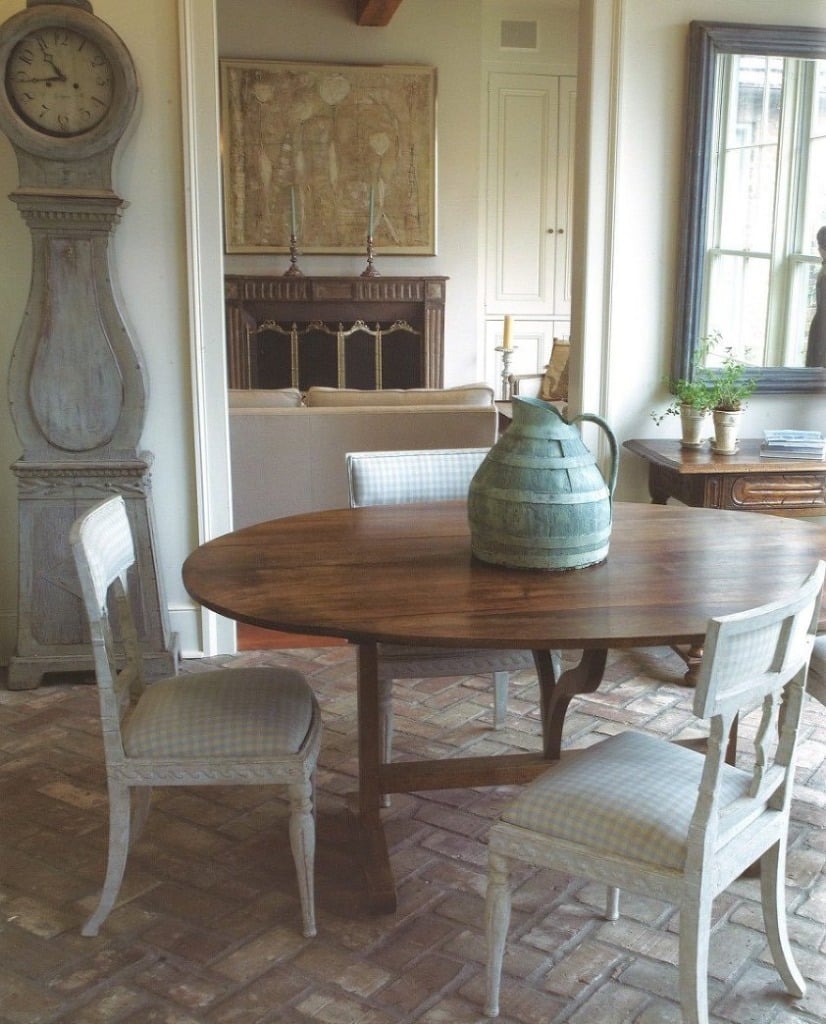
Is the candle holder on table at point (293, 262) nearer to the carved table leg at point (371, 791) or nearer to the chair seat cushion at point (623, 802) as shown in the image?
the carved table leg at point (371, 791)

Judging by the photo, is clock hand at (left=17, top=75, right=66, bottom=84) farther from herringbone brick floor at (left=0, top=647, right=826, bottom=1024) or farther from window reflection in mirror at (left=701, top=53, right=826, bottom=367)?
window reflection in mirror at (left=701, top=53, right=826, bottom=367)

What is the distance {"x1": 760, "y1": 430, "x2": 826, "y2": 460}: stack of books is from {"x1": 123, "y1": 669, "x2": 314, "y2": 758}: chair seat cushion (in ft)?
6.72

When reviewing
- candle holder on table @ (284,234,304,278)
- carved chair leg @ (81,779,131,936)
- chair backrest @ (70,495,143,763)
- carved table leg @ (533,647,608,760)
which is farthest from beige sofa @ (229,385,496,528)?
candle holder on table @ (284,234,304,278)

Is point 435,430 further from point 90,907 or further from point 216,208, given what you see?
point 90,907

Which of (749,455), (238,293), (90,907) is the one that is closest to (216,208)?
(749,455)

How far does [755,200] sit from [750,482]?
3.70 ft

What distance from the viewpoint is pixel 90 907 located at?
2.33m

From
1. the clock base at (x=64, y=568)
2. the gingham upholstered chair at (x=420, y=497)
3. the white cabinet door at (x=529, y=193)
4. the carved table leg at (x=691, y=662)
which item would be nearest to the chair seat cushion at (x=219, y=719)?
the gingham upholstered chair at (x=420, y=497)

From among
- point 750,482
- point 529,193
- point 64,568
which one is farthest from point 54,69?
point 529,193

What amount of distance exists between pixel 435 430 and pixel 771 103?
172 cm

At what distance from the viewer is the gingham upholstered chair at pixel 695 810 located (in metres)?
1.65

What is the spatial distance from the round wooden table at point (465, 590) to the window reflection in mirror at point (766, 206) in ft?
5.08

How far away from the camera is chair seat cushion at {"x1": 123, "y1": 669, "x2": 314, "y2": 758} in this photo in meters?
2.15

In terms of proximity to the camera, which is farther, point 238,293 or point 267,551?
point 238,293
